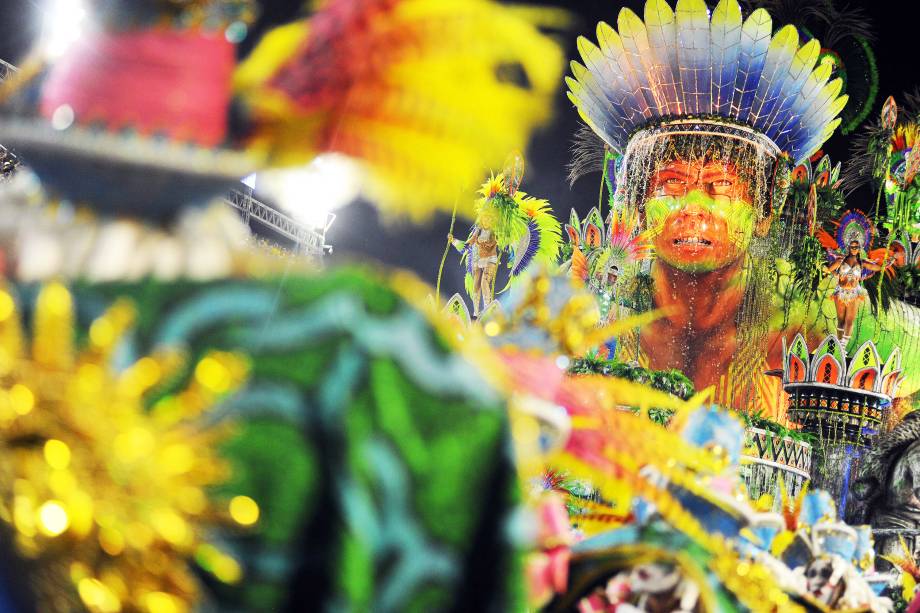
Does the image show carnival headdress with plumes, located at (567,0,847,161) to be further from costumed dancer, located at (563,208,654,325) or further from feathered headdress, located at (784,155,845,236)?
costumed dancer, located at (563,208,654,325)

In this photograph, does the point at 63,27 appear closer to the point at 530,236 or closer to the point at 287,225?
the point at 287,225

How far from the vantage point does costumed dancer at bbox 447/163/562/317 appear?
118 inches

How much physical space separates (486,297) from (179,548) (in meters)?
5.09

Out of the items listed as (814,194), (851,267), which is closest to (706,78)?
(814,194)

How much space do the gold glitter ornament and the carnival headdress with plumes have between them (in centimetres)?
766

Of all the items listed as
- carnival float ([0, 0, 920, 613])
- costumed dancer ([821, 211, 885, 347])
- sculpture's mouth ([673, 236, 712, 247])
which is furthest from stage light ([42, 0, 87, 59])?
sculpture's mouth ([673, 236, 712, 247])

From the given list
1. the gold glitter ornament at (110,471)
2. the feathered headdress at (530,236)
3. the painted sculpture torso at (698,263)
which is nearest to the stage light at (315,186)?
the gold glitter ornament at (110,471)

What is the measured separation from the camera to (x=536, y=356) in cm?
163

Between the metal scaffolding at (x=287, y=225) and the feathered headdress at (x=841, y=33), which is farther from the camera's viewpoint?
the feathered headdress at (x=841, y=33)

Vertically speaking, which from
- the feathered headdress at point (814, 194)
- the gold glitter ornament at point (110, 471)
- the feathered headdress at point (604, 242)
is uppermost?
the feathered headdress at point (814, 194)

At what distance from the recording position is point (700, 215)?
10.7 meters

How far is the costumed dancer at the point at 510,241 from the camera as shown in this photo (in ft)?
9.86

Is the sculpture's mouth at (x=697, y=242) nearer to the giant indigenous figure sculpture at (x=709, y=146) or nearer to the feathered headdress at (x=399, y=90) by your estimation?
the giant indigenous figure sculpture at (x=709, y=146)

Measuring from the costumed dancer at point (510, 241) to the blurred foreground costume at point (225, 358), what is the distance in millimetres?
290
